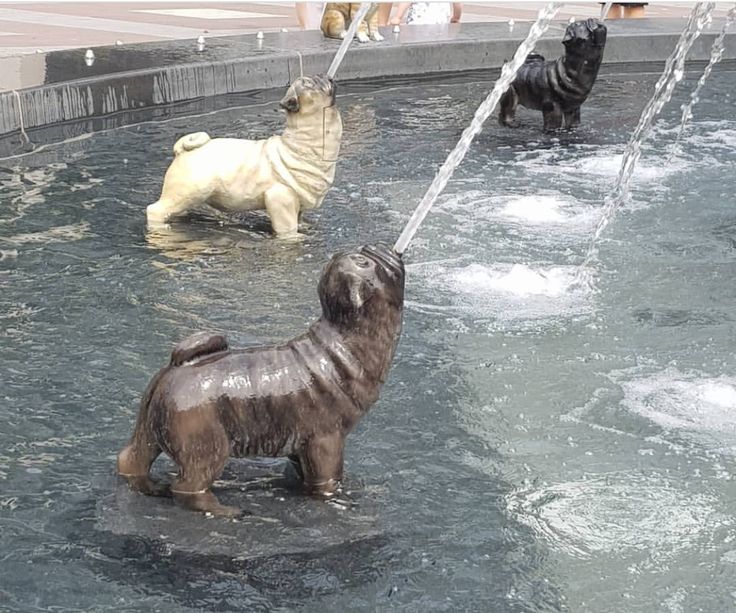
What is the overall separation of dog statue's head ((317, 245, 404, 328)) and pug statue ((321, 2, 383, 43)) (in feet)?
23.7

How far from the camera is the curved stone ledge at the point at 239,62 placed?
840cm

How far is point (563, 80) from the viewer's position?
28.2 ft

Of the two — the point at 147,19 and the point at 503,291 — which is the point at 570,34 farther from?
the point at 147,19

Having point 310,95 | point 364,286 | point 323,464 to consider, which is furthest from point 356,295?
point 310,95

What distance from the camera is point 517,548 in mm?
3412

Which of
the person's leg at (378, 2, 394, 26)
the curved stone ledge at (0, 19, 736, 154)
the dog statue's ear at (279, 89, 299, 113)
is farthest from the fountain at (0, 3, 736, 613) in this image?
the person's leg at (378, 2, 394, 26)

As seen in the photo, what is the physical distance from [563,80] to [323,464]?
18.6 feet

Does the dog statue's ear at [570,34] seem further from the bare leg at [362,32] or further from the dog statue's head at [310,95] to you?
the dog statue's head at [310,95]

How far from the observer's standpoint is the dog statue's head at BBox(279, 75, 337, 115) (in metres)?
5.89

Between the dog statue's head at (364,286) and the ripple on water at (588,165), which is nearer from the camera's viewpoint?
the dog statue's head at (364,286)

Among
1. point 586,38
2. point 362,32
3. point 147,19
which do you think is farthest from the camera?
point 147,19

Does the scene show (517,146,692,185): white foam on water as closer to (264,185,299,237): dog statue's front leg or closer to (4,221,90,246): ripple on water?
(264,185,299,237): dog statue's front leg

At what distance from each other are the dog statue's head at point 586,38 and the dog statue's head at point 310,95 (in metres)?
2.92

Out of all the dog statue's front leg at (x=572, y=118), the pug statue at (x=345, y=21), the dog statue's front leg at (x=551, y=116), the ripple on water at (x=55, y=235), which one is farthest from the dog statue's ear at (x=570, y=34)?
the ripple on water at (x=55, y=235)
